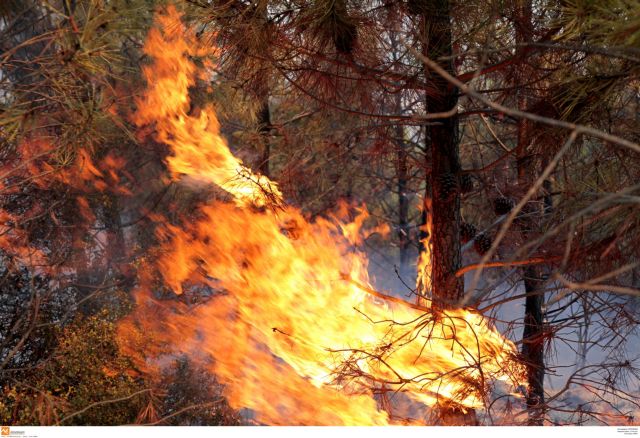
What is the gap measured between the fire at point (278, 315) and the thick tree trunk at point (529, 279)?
31 centimetres

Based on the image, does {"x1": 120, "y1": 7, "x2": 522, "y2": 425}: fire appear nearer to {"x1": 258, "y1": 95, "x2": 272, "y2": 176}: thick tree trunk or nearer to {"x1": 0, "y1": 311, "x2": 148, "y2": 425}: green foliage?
{"x1": 0, "y1": 311, "x2": 148, "y2": 425}: green foliage

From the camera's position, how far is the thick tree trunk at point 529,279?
12.1ft

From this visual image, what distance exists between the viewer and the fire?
3.87 meters

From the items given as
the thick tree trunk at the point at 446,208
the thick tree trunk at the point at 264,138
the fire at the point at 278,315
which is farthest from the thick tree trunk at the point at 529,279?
the thick tree trunk at the point at 264,138

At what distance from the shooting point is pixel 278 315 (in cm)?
468

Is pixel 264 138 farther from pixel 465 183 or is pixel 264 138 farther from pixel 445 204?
pixel 445 204

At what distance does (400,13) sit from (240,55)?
108cm

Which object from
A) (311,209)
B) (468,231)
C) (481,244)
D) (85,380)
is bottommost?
(85,380)

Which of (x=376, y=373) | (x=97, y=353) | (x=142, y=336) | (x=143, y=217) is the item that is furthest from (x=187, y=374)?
(x=376, y=373)

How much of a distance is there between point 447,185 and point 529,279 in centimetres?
77

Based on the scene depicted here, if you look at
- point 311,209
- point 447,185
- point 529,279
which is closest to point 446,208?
point 447,185

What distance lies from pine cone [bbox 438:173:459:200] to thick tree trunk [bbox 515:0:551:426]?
0.44 meters

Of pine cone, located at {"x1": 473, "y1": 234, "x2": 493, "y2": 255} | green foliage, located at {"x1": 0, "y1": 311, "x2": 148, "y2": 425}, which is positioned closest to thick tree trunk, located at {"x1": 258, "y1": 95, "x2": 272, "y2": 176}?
green foliage, located at {"x1": 0, "y1": 311, "x2": 148, "y2": 425}

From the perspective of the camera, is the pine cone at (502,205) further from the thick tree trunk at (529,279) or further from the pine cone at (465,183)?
the pine cone at (465,183)
